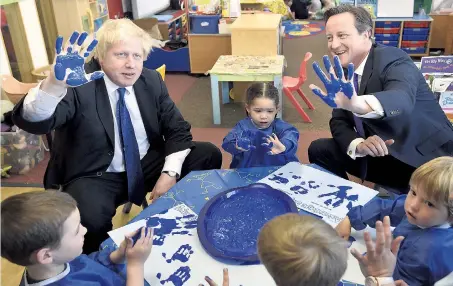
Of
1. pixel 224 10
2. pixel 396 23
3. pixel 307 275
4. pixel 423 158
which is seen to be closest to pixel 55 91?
pixel 307 275

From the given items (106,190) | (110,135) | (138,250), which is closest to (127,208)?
(106,190)

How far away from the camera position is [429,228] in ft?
3.55

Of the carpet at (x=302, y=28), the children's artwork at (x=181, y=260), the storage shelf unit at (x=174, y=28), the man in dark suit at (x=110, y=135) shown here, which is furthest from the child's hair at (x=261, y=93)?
the carpet at (x=302, y=28)

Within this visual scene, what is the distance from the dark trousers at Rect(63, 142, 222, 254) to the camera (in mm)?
1596

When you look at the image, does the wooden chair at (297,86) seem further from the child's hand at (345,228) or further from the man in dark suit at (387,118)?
the child's hand at (345,228)

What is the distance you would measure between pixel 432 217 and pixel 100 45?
4.21 feet

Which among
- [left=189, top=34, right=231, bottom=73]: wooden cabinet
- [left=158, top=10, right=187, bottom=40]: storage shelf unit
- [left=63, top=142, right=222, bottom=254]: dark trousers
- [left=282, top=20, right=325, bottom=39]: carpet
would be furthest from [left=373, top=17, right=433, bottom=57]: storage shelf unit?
[left=63, top=142, right=222, bottom=254]: dark trousers

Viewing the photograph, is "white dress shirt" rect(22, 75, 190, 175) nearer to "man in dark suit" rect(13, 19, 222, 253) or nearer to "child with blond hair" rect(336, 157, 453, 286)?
"man in dark suit" rect(13, 19, 222, 253)

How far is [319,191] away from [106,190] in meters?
0.82

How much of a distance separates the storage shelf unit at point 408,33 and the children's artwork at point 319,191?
381cm

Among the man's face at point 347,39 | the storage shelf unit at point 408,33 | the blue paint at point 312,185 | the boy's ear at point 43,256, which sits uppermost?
the man's face at point 347,39

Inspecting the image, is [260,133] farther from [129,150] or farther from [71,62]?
[71,62]

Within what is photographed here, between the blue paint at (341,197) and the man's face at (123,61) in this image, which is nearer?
the blue paint at (341,197)

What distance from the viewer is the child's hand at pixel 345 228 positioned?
127cm
